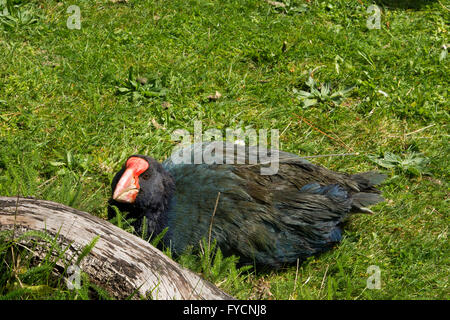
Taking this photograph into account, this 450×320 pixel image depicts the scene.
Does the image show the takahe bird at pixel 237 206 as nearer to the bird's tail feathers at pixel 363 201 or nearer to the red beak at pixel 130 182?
the red beak at pixel 130 182

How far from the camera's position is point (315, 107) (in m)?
4.58

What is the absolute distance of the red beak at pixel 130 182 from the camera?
296 centimetres

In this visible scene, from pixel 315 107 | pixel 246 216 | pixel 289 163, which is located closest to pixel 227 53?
pixel 315 107

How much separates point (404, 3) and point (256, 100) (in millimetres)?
2661

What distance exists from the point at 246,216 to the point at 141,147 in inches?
50.3

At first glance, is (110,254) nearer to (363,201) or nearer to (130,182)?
(130,182)

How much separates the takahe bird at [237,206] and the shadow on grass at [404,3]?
11.0 feet

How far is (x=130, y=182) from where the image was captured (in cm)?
300

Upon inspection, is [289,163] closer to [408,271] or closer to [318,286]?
[318,286]

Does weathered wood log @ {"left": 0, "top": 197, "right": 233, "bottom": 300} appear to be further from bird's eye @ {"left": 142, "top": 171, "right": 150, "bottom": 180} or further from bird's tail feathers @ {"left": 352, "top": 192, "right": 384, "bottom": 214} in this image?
bird's tail feathers @ {"left": 352, "top": 192, "right": 384, "bottom": 214}

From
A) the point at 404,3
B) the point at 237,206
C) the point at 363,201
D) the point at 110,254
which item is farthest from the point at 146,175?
the point at 404,3

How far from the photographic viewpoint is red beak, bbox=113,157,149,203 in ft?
9.71

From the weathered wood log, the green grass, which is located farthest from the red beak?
the weathered wood log

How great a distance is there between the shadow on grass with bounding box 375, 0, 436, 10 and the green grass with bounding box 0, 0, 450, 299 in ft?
0.08
